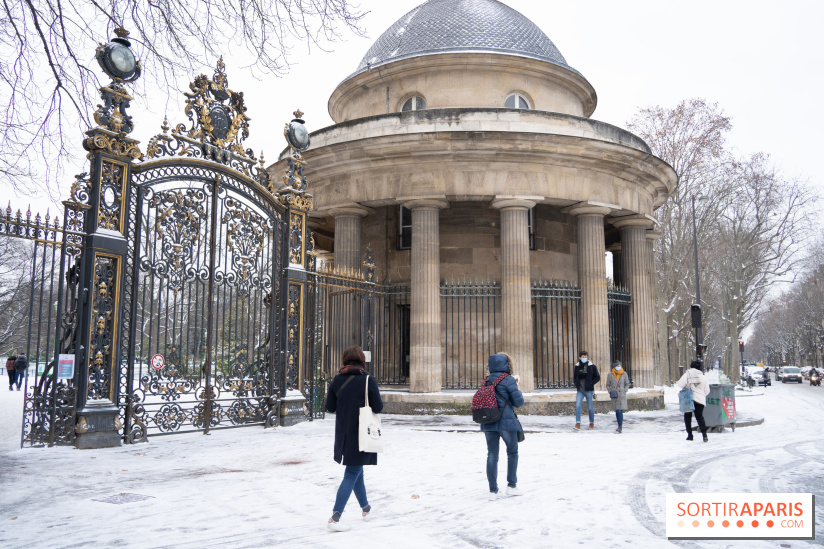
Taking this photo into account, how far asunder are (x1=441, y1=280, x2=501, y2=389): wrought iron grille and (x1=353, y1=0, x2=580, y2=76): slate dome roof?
7.32 m

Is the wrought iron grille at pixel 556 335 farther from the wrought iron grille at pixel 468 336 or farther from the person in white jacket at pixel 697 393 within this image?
the person in white jacket at pixel 697 393

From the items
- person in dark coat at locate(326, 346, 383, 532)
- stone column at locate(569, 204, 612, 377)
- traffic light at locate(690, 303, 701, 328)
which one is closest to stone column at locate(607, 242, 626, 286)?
traffic light at locate(690, 303, 701, 328)

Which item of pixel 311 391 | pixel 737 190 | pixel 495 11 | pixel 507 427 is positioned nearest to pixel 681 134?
pixel 737 190

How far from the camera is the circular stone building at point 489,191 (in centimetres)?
1502

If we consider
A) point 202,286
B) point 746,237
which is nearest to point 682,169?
point 746,237

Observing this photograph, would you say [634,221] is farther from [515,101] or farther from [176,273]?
[176,273]

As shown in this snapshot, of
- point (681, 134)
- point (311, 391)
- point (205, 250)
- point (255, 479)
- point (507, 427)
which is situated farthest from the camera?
point (681, 134)

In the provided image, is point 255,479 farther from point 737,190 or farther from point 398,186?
point 737,190

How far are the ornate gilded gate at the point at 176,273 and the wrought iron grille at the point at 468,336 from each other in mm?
4558

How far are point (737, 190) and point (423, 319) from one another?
25383 millimetres

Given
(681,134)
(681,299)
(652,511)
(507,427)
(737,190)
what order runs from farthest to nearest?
(681,299), (737,190), (681,134), (507,427), (652,511)

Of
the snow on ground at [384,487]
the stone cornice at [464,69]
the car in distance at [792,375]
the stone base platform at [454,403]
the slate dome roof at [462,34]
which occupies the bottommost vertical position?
the car in distance at [792,375]

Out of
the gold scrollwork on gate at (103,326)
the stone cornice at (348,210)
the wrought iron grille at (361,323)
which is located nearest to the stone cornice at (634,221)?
the wrought iron grille at (361,323)

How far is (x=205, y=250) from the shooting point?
34.7 feet
